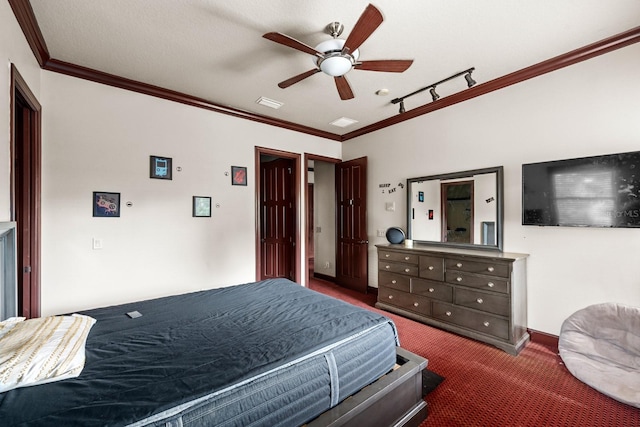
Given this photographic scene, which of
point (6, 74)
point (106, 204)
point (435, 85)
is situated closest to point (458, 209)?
point (435, 85)

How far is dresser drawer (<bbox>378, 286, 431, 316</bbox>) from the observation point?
329 centimetres

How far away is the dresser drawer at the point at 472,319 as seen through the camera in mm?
2666

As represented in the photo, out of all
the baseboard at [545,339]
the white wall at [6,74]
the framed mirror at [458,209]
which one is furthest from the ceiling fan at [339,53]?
the baseboard at [545,339]

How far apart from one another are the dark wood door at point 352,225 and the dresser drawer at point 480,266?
1.71 m

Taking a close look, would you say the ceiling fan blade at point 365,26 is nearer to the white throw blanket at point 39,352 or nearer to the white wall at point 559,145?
the white wall at point 559,145

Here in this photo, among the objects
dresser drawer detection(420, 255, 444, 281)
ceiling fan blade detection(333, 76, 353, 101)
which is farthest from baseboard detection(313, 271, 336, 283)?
ceiling fan blade detection(333, 76, 353, 101)

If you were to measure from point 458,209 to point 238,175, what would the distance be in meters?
2.93

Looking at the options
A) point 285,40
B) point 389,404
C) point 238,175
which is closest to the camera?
point 389,404

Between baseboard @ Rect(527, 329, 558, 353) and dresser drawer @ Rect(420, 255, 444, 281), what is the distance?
0.99 metres

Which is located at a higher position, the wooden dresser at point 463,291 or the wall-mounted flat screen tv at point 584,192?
the wall-mounted flat screen tv at point 584,192

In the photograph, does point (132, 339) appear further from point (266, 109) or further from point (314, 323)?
point (266, 109)

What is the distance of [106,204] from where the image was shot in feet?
9.35

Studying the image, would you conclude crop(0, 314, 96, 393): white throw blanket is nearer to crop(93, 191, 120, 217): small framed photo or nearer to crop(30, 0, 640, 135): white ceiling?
crop(93, 191, 120, 217): small framed photo

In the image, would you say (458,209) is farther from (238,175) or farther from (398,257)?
(238,175)
